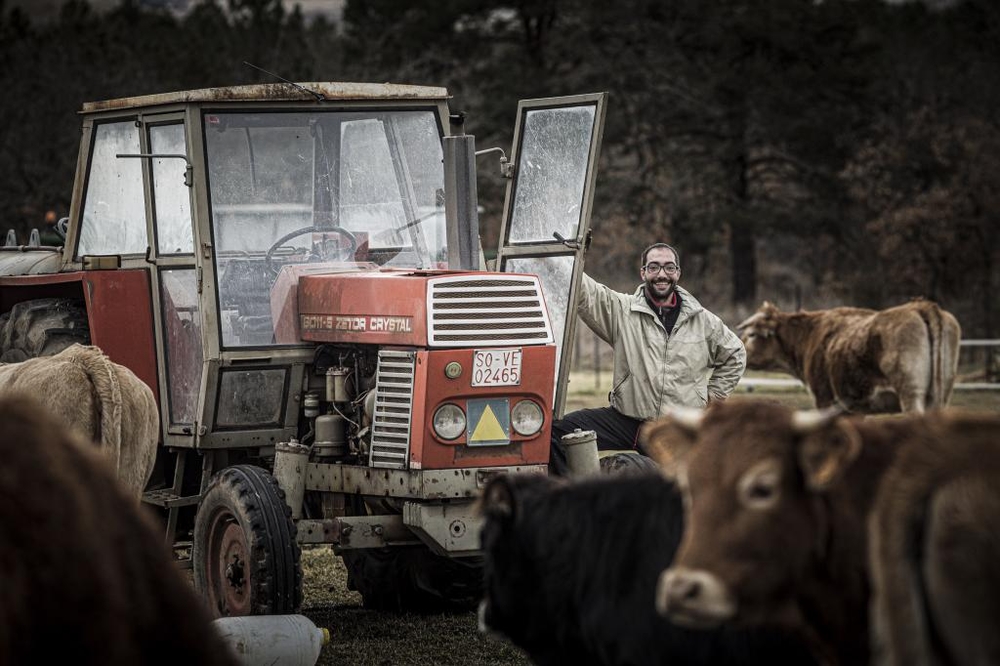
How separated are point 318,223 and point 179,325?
34.9 inches

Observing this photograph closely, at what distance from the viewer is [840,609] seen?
10.5 ft

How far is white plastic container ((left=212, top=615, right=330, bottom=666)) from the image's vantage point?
5816mm

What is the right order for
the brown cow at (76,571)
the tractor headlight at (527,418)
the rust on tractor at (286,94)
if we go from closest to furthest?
the brown cow at (76,571) < the tractor headlight at (527,418) < the rust on tractor at (286,94)

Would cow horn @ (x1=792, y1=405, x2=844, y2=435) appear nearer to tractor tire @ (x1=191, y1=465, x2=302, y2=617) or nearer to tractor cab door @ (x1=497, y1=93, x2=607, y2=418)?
A: tractor tire @ (x1=191, y1=465, x2=302, y2=617)

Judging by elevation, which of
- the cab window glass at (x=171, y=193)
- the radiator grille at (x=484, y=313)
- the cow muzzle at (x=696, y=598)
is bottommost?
the cow muzzle at (x=696, y=598)

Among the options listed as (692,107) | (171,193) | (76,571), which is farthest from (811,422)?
(692,107)

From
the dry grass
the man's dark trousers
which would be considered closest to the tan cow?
the dry grass

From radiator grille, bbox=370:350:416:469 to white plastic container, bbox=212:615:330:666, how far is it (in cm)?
82

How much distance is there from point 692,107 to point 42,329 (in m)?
24.4

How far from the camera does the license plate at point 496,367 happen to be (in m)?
6.19

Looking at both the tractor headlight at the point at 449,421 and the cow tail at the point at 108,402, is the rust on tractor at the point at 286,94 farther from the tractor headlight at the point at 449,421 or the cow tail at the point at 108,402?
the tractor headlight at the point at 449,421

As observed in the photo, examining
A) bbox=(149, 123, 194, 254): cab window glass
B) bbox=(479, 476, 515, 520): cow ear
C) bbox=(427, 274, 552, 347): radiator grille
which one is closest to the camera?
bbox=(479, 476, 515, 520): cow ear

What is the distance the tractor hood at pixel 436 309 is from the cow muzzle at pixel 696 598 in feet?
10.6

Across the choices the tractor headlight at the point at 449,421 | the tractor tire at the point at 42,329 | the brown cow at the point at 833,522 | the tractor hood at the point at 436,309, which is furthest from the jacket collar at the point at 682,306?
the brown cow at the point at 833,522
